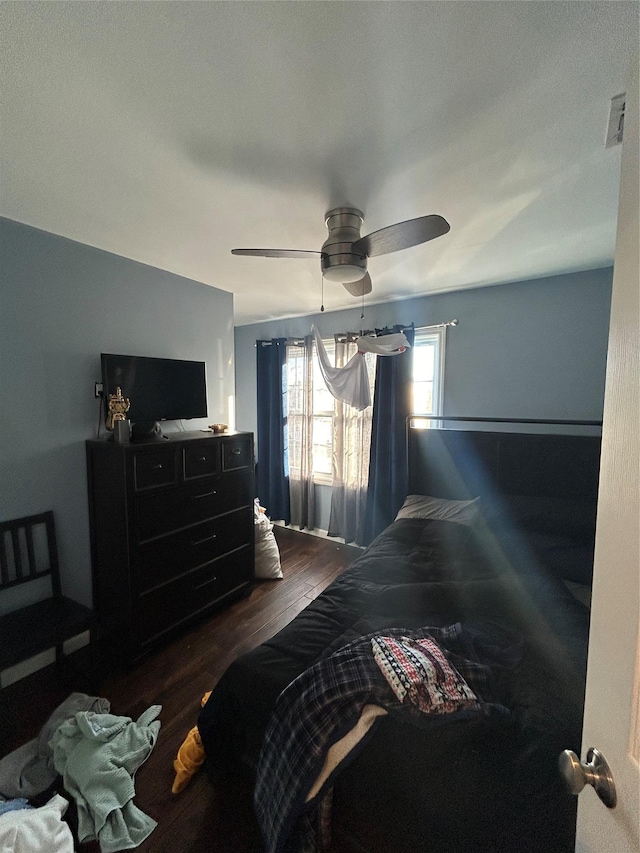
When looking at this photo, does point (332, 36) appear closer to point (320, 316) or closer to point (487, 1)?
Answer: point (487, 1)

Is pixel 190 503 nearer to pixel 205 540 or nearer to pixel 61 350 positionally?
pixel 205 540

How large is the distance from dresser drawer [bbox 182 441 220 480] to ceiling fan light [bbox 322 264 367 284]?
1.34 metres

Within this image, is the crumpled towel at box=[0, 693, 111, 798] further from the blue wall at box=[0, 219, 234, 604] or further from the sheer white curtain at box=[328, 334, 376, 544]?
the sheer white curtain at box=[328, 334, 376, 544]

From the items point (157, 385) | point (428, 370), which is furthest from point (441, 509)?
point (157, 385)

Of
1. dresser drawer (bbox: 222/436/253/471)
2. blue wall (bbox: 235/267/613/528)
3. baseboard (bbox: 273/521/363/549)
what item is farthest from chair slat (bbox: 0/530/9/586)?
blue wall (bbox: 235/267/613/528)

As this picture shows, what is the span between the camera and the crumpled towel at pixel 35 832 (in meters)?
1.04

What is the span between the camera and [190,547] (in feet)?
7.14

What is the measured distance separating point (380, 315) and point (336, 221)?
1.82 meters

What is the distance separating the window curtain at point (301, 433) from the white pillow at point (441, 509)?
54.2 inches

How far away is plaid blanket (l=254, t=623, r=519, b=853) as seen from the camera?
0.89m

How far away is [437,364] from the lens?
3.07 m

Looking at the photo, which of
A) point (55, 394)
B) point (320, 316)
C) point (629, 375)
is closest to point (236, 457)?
point (55, 394)

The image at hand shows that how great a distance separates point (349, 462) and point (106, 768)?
106 inches

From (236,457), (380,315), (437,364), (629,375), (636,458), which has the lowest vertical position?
(236,457)
